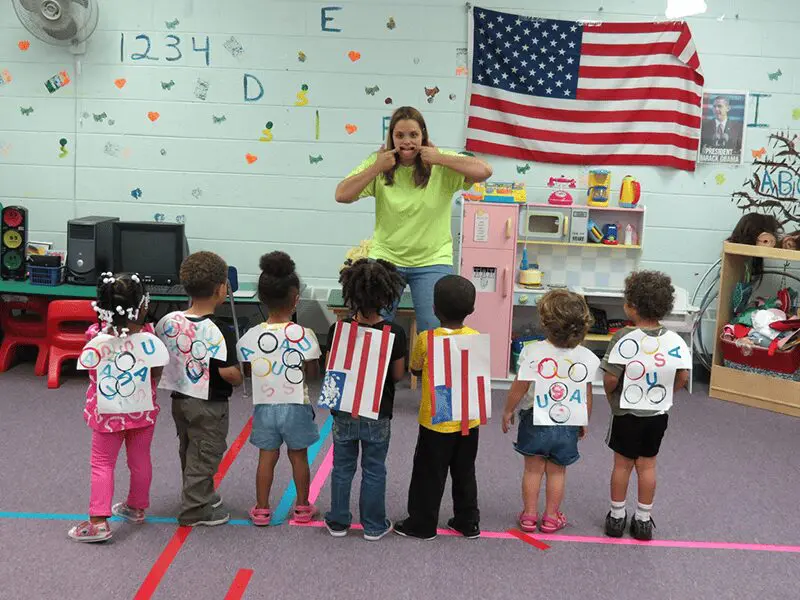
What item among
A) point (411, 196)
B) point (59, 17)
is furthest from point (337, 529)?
point (59, 17)

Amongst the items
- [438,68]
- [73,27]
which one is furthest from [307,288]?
[73,27]

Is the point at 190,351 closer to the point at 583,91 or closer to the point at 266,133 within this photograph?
the point at 266,133

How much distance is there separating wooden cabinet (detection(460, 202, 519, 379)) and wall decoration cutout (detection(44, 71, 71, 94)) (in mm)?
2826

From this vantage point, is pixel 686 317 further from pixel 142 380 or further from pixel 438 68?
pixel 142 380

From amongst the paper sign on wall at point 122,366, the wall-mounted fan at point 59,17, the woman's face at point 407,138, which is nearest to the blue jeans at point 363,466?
the paper sign on wall at point 122,366

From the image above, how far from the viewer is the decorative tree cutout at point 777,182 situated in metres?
5.43

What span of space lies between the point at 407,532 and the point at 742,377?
294cm

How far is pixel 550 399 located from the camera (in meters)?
2.89

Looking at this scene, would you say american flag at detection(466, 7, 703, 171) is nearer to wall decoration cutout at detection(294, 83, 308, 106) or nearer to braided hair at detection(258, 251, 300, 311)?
wall decoration cutout at detection(294, 83, 308, 106)

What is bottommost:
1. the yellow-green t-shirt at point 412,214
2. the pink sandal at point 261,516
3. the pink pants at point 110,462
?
the pink sandal at point 261,516

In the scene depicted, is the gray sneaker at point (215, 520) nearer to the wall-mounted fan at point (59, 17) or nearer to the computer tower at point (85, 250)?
the computer tower at point (85, 250)

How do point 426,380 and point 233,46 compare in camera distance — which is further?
point 233,46

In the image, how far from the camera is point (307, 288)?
18.4 ft

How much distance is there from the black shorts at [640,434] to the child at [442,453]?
1.76 feet
